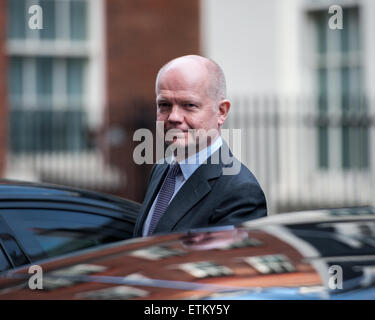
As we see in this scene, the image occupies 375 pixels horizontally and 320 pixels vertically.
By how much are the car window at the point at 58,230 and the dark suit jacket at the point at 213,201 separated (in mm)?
611

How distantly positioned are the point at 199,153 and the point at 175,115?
0.60 ft

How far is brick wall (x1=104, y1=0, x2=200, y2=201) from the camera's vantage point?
460 inches

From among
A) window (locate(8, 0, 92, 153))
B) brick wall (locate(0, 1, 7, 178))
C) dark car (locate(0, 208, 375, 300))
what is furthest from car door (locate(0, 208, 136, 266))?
window (locate(8, 0, 92, 153))

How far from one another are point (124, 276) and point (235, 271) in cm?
31

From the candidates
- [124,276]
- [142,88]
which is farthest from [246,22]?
[124,276]

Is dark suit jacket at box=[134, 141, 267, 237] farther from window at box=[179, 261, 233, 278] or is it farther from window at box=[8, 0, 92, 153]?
window at box=[8, 0, 92, 153]

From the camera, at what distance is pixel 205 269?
7.46ft

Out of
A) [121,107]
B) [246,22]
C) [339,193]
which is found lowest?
[339,193]

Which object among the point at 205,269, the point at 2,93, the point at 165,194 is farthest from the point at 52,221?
the point at 2,93

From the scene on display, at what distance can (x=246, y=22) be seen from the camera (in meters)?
11.9

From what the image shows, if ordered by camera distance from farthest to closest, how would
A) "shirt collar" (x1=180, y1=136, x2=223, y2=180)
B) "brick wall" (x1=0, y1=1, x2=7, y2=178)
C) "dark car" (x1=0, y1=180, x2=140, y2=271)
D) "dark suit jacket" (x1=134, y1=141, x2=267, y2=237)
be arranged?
"brick wall" (x1=0, y1=1, x2=7, y2=178) < "dark car" (x1=0, y1=180, x2=140, y2=271) < "shirt collar" (x1=180, y1=136, x2=223, y2=180) < "dark suit jacket" (x1=134, y1=141, x2=267, y2=237)

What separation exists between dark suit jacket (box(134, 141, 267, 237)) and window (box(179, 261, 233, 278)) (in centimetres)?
73

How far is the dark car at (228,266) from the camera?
2.14m
